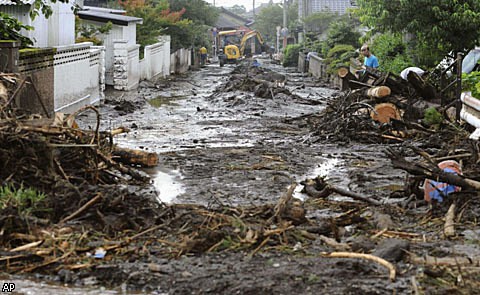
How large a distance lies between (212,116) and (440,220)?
1368cm

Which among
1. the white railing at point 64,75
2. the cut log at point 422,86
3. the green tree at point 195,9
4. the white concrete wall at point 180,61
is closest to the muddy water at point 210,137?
the white railing at point 64,75

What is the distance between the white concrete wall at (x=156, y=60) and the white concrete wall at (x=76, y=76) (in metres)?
10.7

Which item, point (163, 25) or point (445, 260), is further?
point (163, 25)

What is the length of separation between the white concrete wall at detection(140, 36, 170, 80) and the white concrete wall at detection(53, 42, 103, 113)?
10714 millimetres

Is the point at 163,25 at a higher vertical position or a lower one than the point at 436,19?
lower

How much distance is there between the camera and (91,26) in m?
33.6

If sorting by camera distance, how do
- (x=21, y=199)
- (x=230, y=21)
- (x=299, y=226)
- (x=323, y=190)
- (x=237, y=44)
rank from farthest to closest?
1. (x=230, y=21)
2. (x=237, y=44)
3. (x=323, y=190)
4. (x=299, y=226)
5. (x=21, y=199)

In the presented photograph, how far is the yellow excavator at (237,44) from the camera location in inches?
2428

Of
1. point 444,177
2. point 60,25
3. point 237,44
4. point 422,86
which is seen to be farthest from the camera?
point 237,44

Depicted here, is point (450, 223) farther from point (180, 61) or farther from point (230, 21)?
point (230, 21)

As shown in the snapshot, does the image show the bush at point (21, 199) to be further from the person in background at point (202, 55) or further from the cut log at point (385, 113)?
the person in background at point (202, 55)

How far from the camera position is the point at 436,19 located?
924 inches

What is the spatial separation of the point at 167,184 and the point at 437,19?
1503 centimetres

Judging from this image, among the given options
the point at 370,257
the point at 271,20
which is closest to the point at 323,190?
the point at 370,257
